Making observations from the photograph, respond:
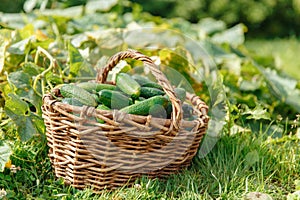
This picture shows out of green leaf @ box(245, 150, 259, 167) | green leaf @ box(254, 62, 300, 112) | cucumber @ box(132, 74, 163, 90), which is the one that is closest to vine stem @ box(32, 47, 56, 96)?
cucumber @ box(132, 74, 163, 90)

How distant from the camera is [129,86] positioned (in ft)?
7.48

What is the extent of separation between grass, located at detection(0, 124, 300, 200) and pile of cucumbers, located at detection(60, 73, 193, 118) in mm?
303

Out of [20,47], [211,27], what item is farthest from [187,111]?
[211,27]

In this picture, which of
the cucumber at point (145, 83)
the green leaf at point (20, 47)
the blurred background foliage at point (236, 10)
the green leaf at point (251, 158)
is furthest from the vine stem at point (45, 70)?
the blurred background foliage at point (236, 10)

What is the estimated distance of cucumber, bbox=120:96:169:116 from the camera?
214 centimetres

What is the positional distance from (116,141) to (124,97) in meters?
0.23

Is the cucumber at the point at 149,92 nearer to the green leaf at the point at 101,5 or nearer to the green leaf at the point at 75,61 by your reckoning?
the green leaf at the point at 75,61

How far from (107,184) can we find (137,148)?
244mm

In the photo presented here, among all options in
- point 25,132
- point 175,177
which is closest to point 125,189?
point 175,177

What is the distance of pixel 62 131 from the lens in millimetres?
2199

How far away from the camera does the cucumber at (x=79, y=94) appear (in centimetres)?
223

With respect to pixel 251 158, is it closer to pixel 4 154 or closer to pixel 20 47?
pixel 4 154

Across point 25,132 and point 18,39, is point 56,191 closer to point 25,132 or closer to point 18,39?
point 25,132

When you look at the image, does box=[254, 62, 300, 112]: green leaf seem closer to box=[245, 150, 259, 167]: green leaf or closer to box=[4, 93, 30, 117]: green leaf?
box=[245, 150, 259, 167]: green leaf
